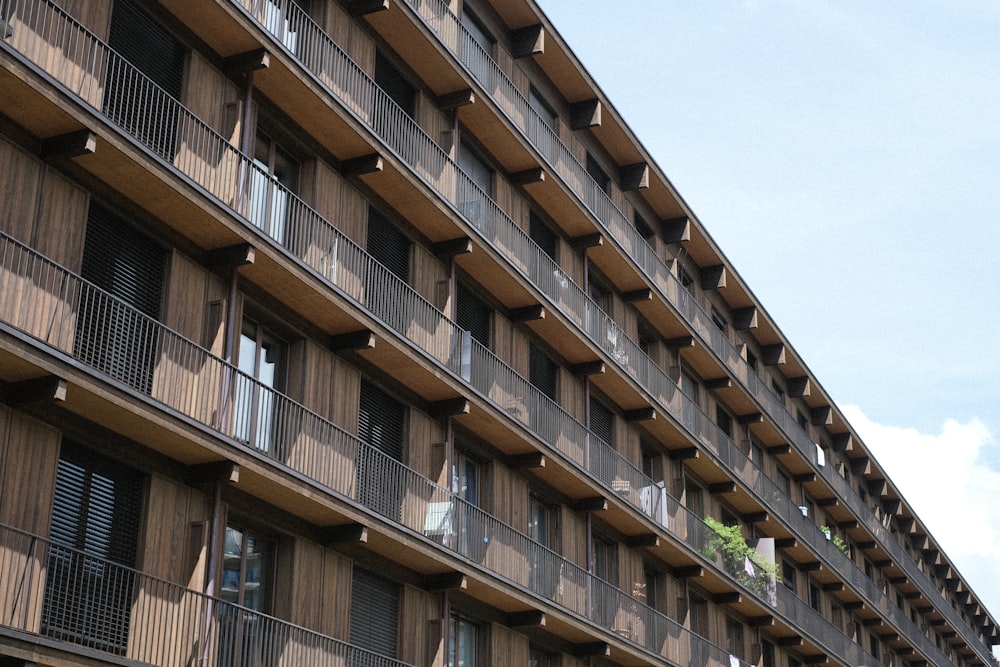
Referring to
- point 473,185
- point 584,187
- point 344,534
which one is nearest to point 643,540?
point 584,187

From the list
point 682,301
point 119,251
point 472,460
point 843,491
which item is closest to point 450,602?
point 472,460

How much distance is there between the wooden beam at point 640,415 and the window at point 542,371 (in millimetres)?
3891

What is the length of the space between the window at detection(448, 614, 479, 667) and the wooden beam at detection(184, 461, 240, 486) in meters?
7.52

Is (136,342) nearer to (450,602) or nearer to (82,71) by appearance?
(82,71)

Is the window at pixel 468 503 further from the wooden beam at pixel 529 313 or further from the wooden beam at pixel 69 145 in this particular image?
the wooden beam at pixel 69 145

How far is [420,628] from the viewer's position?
979 inches

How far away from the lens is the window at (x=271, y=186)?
22.0m

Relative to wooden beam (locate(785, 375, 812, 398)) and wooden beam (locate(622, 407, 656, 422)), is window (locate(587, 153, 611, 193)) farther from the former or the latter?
wooden beam (locate(785, 375, 812, 398))

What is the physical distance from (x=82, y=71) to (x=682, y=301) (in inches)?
932

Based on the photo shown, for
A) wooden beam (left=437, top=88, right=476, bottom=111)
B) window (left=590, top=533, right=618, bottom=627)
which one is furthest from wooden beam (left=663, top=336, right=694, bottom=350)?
wooden beam (left=437, top=88, right=476, bottom=111)

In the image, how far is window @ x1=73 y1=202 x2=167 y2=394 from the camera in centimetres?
1845

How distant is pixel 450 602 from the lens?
26031 millimetres

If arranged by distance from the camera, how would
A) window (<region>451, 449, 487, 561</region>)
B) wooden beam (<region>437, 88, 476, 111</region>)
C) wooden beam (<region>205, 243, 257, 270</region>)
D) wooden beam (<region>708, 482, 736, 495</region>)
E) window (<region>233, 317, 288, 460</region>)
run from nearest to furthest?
window (<region>233, 317, 288, 460</region>) → wooden beam (<region>205, 243, 257, 270</region>) → window (<region>451, 449, 487, 561</region>) → wooden beam (<region>437, 88, 476, 111</region>) → wooden beam (<region>708, 482, 736, 495</region>)

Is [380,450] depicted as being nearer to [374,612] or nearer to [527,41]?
[374,612]
